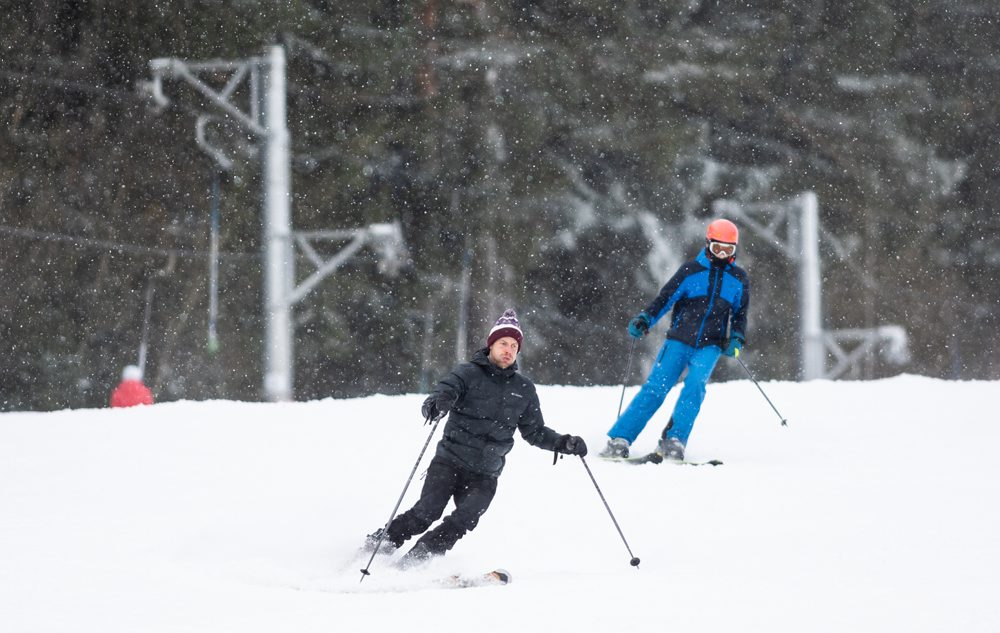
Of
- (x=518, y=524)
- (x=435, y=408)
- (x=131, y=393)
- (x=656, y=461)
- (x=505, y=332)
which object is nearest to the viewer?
(x=435, y=408)

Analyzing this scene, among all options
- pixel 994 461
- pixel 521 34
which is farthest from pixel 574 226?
pixel 994 461

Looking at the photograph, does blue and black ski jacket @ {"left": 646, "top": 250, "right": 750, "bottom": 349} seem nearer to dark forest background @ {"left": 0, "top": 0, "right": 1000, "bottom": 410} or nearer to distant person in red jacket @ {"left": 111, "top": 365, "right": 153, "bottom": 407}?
distant person in red jacket @ {"left": 111, "top": 365, "right": 153, "bottom": 407}

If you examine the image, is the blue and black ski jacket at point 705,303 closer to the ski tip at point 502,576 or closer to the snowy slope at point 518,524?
the snowy slope at point 518,524

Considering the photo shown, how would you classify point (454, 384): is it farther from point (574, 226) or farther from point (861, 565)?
point (574, 226)

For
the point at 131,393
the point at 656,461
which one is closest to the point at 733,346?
the point at 656,461

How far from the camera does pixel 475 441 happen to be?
236 inches

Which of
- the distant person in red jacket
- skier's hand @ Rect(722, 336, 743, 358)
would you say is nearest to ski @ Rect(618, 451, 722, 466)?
skier's hand @ Rect(722, 336, 743, 358)

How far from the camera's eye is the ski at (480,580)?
17.5 ft

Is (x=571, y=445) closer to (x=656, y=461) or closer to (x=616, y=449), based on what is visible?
(x=656, y=461)

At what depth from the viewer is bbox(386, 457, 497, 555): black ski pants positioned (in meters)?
5.88

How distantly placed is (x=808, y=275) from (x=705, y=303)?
16.8 meters

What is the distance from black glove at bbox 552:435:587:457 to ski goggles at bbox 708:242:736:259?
266 cm

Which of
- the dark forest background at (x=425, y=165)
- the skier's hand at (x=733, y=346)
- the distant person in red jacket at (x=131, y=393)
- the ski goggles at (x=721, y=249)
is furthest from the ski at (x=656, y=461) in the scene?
the dark forest background at (x=425, y=165)

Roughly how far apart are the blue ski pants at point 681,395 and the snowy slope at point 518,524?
0.44 m
